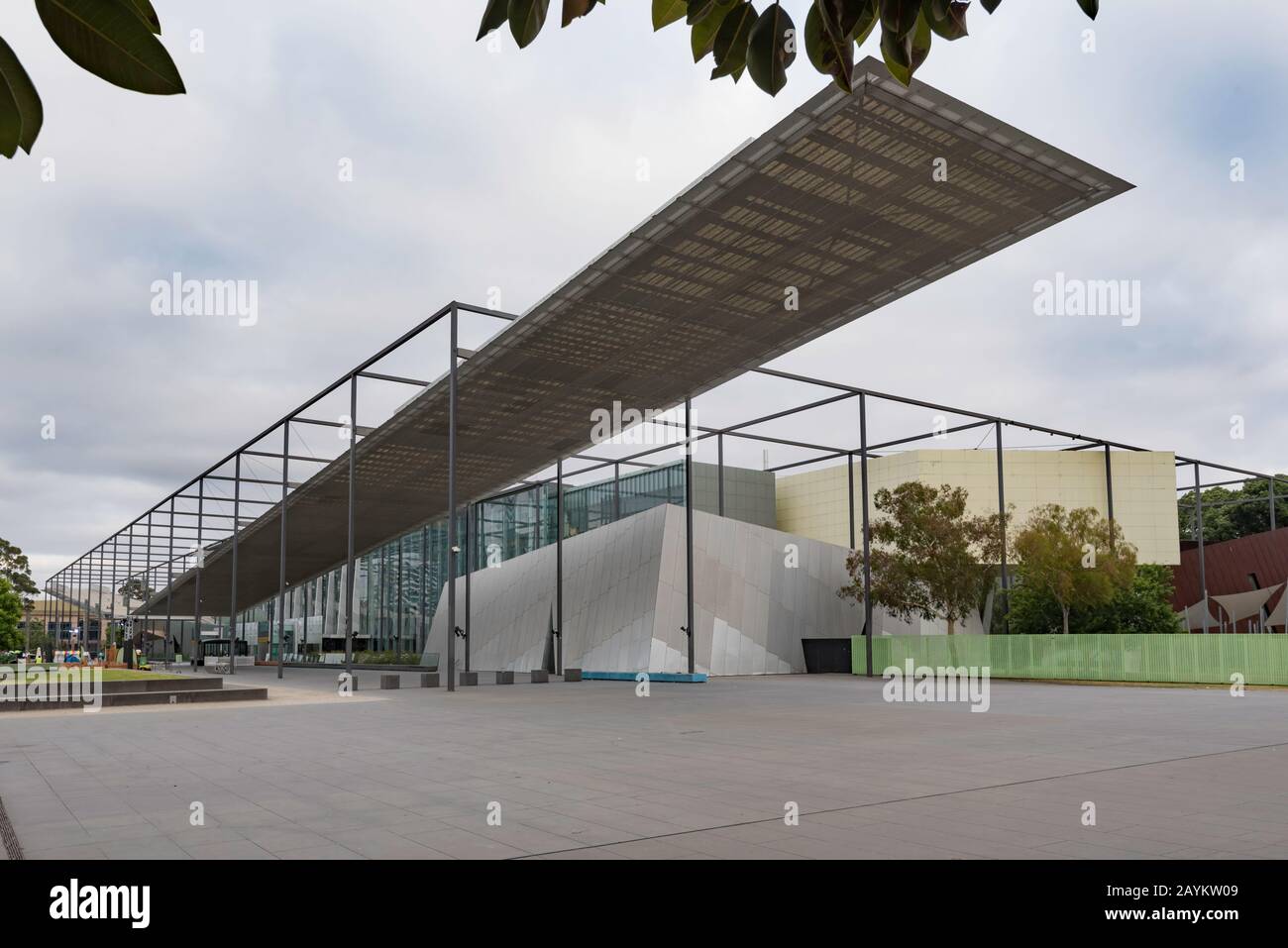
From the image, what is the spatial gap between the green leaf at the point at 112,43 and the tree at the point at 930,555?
33.6 m

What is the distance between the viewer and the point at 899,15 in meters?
2.12

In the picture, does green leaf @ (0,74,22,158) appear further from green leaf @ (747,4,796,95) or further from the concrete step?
the concrete step

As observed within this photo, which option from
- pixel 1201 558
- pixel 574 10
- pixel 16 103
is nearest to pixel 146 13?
pixel 16 103

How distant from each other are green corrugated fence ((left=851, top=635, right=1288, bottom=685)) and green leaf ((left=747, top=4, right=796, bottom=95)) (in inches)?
1092

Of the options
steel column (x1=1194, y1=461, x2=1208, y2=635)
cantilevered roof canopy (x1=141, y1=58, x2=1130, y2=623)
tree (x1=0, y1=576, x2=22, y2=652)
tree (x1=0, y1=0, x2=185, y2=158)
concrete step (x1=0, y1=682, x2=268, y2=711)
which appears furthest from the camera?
tree (x1=0, y1=576, x2=22, y2=652)

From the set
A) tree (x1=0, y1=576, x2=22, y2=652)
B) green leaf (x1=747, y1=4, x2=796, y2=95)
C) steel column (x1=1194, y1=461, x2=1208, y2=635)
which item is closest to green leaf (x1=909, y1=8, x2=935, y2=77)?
green leaf (x1=747, y1=4, x2=796, y2=95)

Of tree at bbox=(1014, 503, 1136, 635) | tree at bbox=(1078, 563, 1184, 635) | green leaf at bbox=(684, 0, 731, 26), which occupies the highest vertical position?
green leaf at bbox=(684, 0, 731, 26)

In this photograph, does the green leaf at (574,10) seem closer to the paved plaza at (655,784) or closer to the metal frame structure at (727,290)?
the paved plaza at (655,784)

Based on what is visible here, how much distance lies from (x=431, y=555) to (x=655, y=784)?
147 ft

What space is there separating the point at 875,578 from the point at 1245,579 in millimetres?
22455

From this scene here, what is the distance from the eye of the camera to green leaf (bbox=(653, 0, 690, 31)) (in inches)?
85.7

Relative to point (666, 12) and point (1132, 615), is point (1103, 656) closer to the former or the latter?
point (1132, 615)

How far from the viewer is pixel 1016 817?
7344 mm

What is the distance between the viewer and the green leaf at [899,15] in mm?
2121
